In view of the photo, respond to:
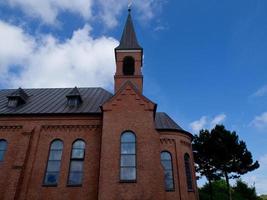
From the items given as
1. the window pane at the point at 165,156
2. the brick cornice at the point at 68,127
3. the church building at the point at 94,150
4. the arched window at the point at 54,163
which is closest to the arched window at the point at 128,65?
the church building at the point at 94,150

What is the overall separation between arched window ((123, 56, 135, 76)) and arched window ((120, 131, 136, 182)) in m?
6.51

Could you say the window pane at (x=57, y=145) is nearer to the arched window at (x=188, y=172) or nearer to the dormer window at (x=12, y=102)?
the dormer window at (x=12, y=102)

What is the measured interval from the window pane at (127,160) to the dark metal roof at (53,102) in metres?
4.22

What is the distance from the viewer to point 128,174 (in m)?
13.4

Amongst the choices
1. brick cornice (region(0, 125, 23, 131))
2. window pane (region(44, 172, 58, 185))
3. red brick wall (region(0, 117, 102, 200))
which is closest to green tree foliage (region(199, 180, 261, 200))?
red brick wall (region(0, 117, 102, 200))

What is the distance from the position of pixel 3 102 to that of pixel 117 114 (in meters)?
10.4

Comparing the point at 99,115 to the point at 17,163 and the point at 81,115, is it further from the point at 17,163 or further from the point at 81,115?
the point at 17,163

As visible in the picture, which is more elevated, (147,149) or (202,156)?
(202,156)

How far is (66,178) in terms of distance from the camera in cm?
1466

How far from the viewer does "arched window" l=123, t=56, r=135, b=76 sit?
63.9 ft

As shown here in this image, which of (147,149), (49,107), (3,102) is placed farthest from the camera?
(3,102)

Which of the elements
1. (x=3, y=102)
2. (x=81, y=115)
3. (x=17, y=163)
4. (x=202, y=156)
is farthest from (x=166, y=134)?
(x=202, y=156)

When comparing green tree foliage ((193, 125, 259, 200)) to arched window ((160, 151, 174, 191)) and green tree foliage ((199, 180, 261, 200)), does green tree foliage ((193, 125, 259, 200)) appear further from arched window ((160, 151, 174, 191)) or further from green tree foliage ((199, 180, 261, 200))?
arched window ((160, 151, 174, 191))

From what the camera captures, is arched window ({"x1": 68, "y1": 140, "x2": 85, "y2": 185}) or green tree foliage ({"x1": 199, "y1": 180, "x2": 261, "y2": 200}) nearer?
arched window ({"x1": 68, "y1": 140, "x2": 85, "y2": 185})
